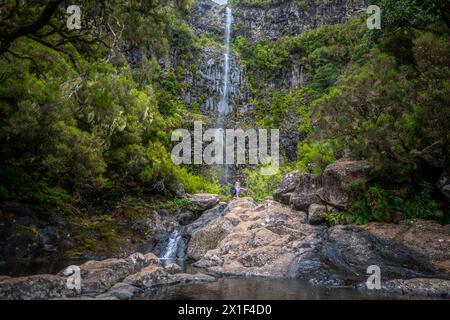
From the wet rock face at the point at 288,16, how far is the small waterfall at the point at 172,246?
52.9 meters

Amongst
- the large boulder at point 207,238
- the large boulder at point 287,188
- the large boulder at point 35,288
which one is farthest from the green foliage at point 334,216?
the large boulder at point 35,288

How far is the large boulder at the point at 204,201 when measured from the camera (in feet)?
76.9

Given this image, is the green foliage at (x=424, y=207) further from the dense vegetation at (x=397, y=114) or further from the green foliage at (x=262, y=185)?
the green foliage at (x=262, y=185)

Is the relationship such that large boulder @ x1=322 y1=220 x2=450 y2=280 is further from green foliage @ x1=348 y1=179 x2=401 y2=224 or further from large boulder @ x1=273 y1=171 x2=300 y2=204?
large boulder @ x1=273 y1=171 x2=300 y2=204

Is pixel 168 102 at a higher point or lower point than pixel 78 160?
higher

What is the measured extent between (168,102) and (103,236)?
3111 cm

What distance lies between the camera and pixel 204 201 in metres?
23.8

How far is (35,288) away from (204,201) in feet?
50.8

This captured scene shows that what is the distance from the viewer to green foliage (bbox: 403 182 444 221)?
1301cm

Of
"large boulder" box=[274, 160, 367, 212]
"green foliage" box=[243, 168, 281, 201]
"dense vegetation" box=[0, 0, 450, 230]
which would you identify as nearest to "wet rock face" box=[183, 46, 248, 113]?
"green foliage" box=[243, 168, 281, 201]

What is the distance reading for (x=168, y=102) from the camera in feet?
150

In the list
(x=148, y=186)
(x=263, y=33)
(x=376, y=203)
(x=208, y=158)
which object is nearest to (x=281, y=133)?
(x=208, y=158)

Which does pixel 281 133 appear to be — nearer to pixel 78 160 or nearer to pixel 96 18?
pixel 78 160

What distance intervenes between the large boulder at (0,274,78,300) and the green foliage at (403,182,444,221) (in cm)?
1204
